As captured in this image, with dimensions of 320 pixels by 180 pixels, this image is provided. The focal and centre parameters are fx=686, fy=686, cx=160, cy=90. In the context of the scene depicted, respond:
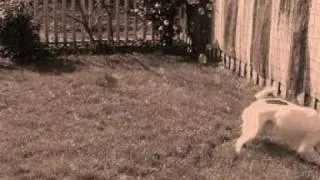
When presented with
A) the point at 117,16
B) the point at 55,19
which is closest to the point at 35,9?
the point at 55,19

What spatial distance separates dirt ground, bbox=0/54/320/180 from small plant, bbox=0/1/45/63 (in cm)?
51

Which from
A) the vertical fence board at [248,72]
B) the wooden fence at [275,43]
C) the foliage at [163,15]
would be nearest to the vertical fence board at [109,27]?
the foliage at [163,15]

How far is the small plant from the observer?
9438mm

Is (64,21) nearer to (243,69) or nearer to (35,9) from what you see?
(35,9)

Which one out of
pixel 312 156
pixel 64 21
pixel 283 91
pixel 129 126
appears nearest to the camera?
pixel 312 156

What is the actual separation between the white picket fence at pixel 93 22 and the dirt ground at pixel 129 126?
4.20ft

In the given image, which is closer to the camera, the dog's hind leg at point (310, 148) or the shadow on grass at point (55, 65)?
the dog's hind leg at point (310, 148)

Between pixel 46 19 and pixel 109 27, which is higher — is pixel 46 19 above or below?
above

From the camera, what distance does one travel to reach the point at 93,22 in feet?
35.0

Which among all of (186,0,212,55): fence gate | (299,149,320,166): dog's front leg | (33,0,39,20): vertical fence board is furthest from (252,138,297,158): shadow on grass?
(33,0,39,20): vertical fence board

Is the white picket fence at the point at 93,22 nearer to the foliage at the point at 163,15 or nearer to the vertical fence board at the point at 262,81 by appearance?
the foliage at the point at 163,15

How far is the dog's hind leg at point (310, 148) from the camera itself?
543 cm

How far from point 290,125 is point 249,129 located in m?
0.36

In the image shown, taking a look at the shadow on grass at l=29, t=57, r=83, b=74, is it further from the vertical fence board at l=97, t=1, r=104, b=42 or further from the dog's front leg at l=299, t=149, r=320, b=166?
the dog's front leg at l=299, t=149, r=320, b=166
